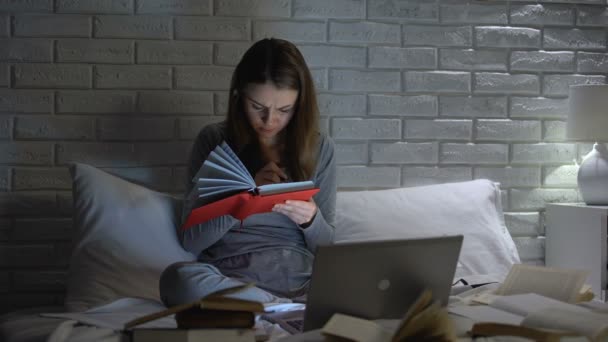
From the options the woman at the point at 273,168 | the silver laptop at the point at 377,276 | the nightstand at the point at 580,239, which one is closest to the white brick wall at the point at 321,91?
the nightstand at the point at 580,239

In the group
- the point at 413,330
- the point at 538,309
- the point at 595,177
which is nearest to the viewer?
the point at 413,330

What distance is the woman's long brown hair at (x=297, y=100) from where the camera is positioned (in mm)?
2139

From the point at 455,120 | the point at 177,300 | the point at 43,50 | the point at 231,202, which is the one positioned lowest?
the point at 177,300

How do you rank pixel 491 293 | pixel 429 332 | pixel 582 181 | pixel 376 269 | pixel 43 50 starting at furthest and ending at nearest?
pixel 582 181, pixel 43 50, pixel 491 293, pixel 376 269, pixel 429 332

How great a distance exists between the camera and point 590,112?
2.73m

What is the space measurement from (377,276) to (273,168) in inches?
33.3

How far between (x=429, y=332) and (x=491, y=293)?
0.58 meters

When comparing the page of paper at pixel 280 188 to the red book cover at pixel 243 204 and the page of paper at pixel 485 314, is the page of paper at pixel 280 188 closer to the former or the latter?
the red book cover at pixel 243 204

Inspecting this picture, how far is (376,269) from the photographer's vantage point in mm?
1244

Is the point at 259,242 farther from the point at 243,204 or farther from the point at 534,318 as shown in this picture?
the point at 534,318

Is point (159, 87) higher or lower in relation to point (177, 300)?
higher

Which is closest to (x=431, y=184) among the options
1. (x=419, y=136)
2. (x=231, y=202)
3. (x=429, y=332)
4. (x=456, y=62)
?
(x=419, y=136)

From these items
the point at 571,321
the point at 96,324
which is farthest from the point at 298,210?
the point at 571,321

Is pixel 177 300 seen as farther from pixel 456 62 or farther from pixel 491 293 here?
pixel 456 62
